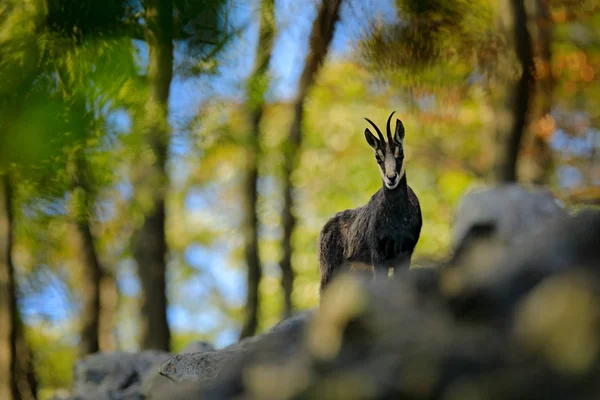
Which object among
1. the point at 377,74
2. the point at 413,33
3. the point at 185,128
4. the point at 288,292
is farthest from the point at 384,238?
the point at 288,292

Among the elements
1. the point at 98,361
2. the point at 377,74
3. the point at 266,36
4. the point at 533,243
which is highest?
the point at 266,36

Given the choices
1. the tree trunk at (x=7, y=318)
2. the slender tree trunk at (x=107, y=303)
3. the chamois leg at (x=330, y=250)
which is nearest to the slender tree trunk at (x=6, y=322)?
the tree trunk at (x=7, y=318)

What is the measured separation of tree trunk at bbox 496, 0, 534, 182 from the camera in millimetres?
9772

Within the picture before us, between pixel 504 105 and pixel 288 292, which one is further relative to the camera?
pixel 288 292

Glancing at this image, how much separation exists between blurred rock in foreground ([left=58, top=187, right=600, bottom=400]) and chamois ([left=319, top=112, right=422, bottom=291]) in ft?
6.38

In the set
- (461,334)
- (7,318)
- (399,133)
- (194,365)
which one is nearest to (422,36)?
(399,133)

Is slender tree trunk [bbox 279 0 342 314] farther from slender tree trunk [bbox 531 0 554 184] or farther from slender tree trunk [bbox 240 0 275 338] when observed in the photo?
slender tree trunk [bbox 531 0 554 184]

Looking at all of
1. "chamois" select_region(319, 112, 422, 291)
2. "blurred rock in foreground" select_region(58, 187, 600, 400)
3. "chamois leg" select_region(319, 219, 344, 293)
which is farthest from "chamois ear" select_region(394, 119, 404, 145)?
"blurred rock in foreground" select_region(58, 187, 600, 400)

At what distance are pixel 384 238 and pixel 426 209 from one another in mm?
15567

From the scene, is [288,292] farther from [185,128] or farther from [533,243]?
[533,243]

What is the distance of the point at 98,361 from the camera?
9203 mm

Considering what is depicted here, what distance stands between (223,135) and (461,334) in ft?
34.3

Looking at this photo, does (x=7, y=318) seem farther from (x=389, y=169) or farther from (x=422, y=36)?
(x=389, y=169)

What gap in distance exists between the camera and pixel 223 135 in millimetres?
12070
